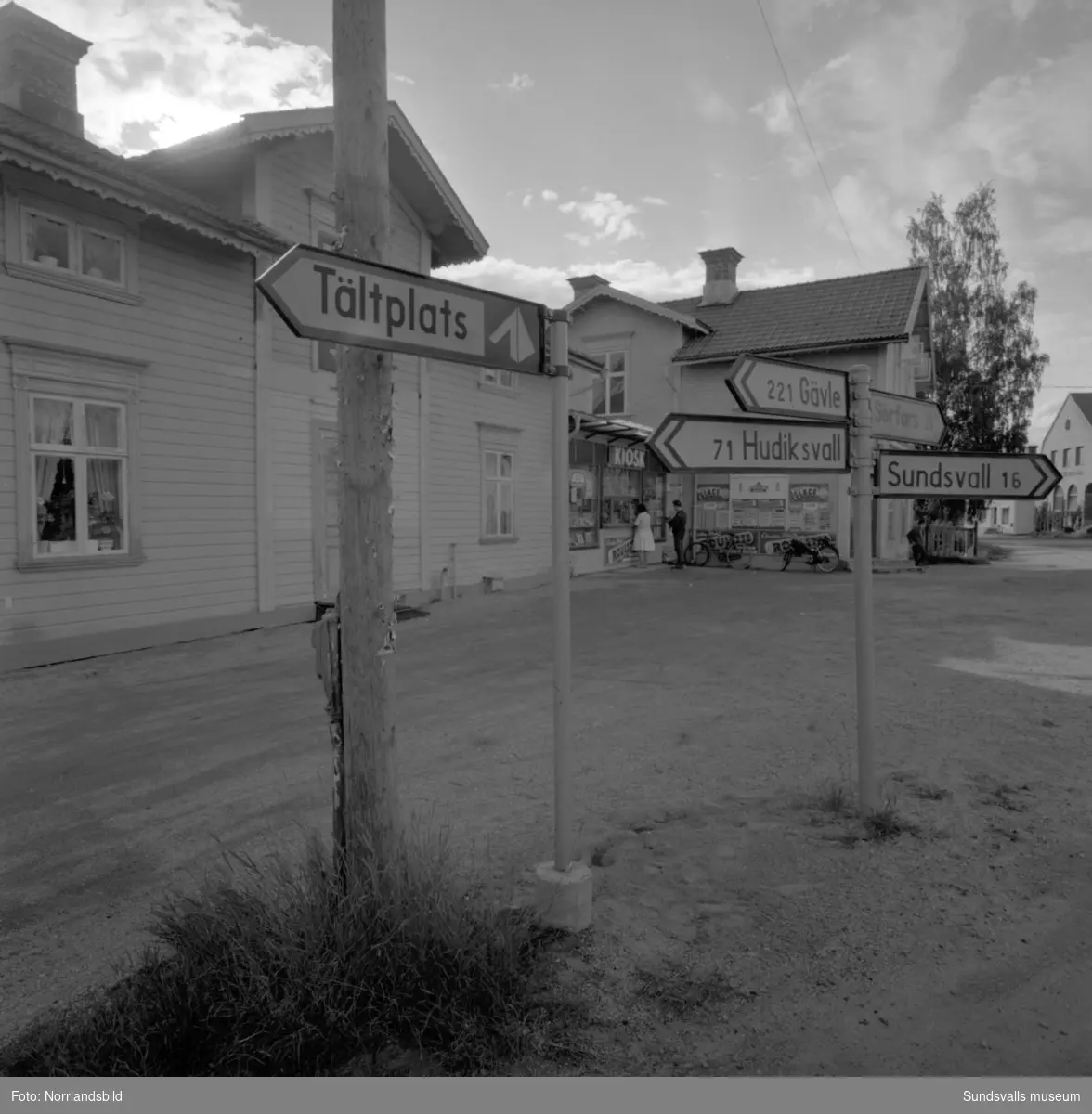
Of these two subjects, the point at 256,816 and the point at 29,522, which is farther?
the point at 29,522

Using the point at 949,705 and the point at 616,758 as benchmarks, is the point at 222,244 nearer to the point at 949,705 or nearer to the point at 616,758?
the point at 616,758

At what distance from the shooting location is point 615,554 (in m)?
21.4

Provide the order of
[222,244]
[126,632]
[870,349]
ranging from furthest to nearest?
[870,349], [222,244], [126,632]

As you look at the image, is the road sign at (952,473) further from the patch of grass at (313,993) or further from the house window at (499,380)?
the house window at (499,380)

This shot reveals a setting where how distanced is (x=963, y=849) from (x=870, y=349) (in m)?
19.3

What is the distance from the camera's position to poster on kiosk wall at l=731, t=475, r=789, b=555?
2269 cm

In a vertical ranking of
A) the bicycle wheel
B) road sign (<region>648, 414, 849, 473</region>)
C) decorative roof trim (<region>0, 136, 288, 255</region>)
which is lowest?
the bicycle wheel

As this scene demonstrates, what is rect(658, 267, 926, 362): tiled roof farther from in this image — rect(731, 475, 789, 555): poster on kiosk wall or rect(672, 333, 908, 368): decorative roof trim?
rect(731, 475, 789, 555): poster on kiosk wall

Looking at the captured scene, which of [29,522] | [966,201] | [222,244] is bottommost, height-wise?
[29,522]

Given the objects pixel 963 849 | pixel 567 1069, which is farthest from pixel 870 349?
pixel 567 1069

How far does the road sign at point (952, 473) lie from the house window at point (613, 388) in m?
20.3

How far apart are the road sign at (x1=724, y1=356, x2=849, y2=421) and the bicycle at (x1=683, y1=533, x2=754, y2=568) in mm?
18967

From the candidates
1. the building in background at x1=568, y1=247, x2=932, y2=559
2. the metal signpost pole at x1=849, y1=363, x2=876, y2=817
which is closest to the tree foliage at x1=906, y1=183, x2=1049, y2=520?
the building in background at x1=568, y1=247, x2=932, y2=559

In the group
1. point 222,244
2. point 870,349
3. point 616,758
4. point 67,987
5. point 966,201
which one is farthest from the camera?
point 966,201
